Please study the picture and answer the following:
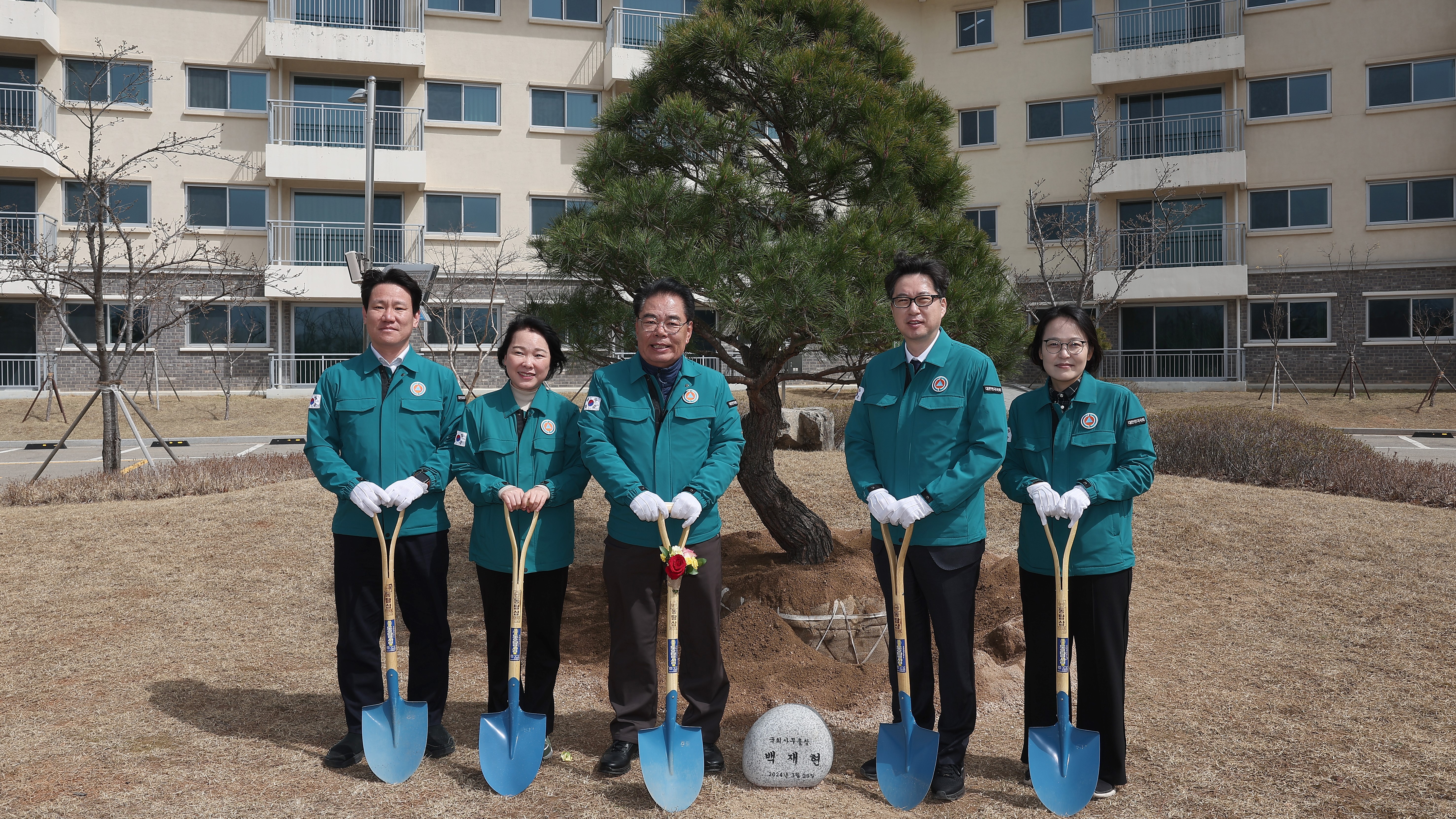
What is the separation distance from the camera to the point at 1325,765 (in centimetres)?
336

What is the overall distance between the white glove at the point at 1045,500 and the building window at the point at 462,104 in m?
19.8

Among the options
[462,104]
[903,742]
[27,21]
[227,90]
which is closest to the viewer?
[903,742]

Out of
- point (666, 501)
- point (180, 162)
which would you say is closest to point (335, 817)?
point (666, 501)

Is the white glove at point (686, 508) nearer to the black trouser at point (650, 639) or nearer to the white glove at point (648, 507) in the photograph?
the white glove at point (648, 507)

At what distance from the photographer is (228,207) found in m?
20.2

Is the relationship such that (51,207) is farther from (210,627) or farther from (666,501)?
(666,501)

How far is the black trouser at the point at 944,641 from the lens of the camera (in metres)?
3.15

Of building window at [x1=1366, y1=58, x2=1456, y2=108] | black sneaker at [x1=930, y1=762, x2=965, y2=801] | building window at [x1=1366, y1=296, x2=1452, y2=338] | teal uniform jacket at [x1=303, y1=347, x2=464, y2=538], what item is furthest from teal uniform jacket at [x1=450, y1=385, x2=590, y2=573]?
building window at [x1=1366, y1=58, x2=1456, y2=108]

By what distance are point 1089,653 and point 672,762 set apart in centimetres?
143

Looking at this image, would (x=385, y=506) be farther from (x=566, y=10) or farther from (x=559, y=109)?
(x=566, y=10)

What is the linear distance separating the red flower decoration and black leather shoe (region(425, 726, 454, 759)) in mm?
1116

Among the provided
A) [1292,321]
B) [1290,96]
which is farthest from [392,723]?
[1290,96]

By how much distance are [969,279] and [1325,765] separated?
247 centimetres

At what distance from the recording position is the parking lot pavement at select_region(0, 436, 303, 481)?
10719 millimetres
